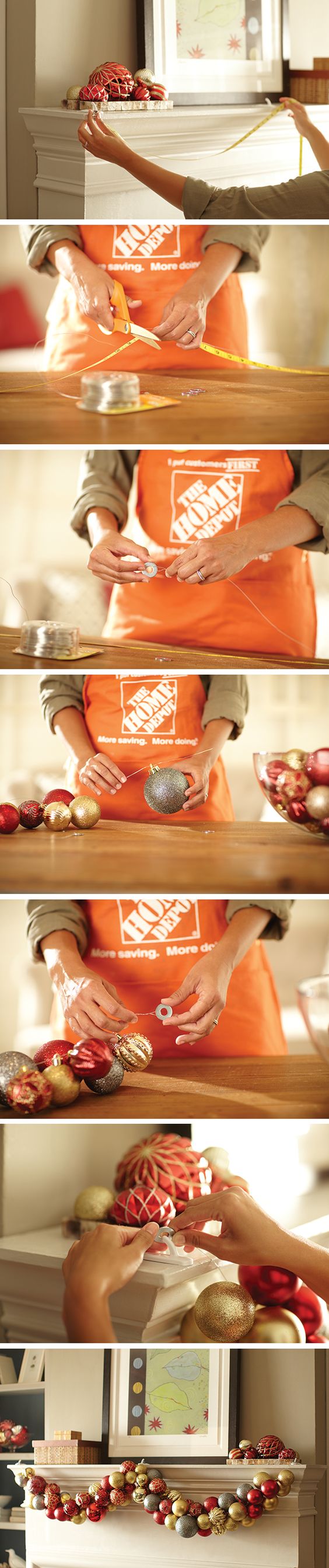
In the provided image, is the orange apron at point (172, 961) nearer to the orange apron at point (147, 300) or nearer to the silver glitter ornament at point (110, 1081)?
the silver glitter ornament at point (110, 1081)

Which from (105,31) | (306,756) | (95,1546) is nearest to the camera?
(306,756)

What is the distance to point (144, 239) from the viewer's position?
1.19 m

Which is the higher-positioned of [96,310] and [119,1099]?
[96,310]

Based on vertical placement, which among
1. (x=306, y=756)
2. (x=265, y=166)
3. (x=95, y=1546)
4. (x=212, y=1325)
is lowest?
(x=95, y=1546)

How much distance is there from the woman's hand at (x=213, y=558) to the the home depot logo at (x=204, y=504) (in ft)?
0.20

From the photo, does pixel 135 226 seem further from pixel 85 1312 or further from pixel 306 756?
pixel 85 1312

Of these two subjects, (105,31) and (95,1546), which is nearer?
(105,31)

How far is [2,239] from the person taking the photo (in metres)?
1.20

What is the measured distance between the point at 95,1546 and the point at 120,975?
0.82 meters

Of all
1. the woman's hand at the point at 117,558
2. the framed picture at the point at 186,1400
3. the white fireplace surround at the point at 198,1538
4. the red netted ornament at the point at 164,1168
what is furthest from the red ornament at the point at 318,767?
the white fireplace surround at the point at 198,1538

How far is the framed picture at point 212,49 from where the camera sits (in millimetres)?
1181

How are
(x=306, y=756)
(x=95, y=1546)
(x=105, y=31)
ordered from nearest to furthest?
(x=306, y=756), (x=105, y=31), (x=95, y=1546)

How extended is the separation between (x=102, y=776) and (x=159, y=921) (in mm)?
147

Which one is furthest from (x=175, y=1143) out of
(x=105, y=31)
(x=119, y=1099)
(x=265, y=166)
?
(x=105, y=31)
